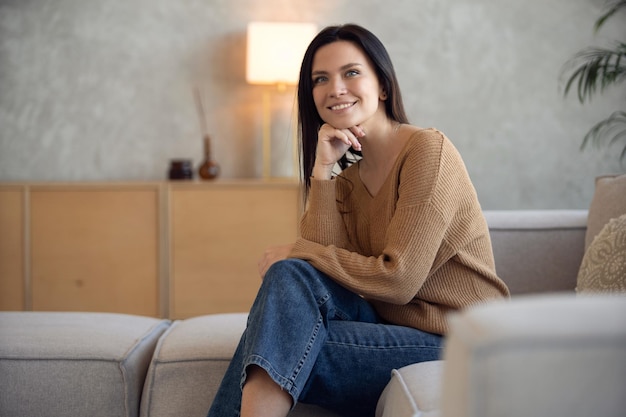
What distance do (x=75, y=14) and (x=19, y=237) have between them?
1215 millimetres

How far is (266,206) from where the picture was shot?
3.48 m

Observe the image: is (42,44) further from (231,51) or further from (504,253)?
(504,253)

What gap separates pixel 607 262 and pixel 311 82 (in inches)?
34.4

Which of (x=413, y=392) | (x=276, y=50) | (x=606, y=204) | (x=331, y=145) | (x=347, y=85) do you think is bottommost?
(x=413, y=392)

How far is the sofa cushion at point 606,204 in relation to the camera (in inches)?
78.3

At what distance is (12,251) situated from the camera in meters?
3.50

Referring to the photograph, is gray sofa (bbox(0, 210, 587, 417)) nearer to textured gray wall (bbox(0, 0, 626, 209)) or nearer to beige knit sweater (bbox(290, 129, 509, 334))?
beige knit sweater (bbox(290, 129, 509, 334))

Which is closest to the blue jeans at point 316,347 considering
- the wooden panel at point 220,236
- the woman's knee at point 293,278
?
the woman's knee at point 293,278

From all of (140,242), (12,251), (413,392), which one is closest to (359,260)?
(413,392)

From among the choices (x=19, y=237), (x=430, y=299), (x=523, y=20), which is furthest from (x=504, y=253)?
(x=19, y=237)

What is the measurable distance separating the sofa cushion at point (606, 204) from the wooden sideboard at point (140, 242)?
64.1 inches

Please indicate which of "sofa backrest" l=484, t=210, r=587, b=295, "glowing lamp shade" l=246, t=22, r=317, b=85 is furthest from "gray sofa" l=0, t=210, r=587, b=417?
"glowing lamp shade" l=246, t=22, r=317, b=85

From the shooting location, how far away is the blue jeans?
1.36m

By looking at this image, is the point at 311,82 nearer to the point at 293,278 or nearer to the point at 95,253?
the point at 293,278
